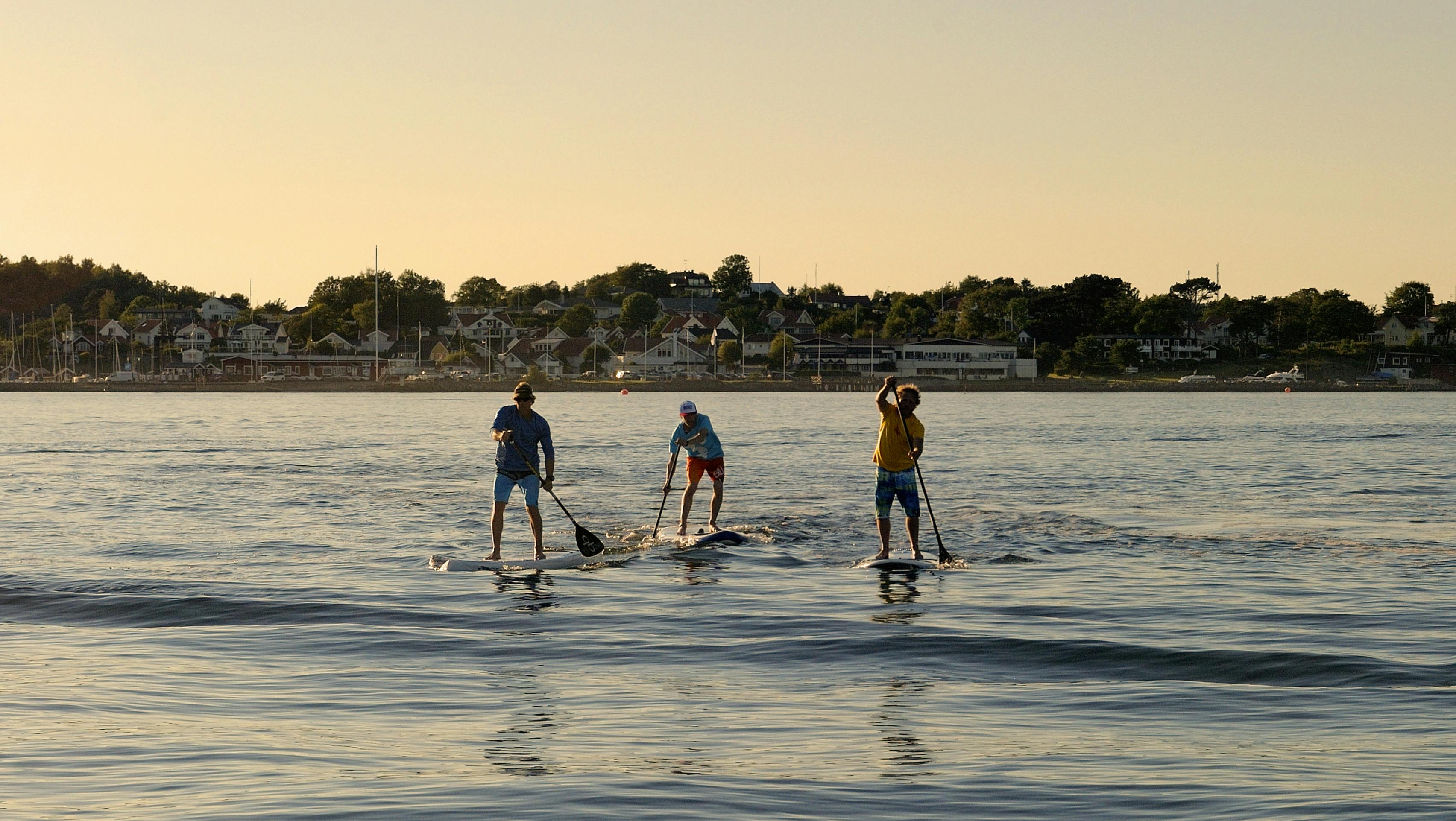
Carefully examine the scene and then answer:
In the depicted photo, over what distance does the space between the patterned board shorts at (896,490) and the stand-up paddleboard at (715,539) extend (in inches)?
139

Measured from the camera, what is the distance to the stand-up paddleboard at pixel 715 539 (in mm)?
20391

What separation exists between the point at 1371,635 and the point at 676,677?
22.3ft

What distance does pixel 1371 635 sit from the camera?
43.6ft

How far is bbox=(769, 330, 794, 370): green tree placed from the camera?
6988 inches

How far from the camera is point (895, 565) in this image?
1812cm

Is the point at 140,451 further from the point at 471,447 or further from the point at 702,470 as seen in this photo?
the point at 702,470

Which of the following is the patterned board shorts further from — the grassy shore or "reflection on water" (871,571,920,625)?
the grassy shore

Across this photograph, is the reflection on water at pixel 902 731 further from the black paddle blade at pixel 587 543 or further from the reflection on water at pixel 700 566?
the black paddle blade at pixel 587 543

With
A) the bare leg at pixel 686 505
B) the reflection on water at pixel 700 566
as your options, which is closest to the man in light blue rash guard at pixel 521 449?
the reflection on water at pixel 700 566

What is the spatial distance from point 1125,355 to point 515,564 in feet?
564

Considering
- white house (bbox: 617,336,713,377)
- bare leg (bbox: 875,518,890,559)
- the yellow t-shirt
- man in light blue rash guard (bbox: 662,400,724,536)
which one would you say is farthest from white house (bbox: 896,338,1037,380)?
the yellow t-shirt

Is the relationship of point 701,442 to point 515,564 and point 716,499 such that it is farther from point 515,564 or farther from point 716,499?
point 515,564

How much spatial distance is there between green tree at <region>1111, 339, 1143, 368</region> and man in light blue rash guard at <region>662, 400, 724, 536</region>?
16774 cm

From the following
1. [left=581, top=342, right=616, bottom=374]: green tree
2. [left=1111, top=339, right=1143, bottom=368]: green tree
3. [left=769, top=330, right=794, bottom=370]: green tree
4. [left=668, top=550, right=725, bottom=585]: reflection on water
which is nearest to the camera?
[left=668, top=550, right=725, bottom=585]: reflection on water
